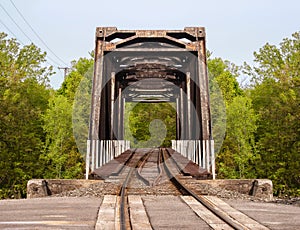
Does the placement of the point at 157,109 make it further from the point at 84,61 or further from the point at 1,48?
the point at 1,48

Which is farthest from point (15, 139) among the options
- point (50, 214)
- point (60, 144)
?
point (50, 214)

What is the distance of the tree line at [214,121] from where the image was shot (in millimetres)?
27312

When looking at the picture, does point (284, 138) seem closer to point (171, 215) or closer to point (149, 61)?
point (149, 61)

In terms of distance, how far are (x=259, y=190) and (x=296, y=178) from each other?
65.6ft

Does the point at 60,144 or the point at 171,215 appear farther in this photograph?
the point at 60,144

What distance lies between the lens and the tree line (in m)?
27.3

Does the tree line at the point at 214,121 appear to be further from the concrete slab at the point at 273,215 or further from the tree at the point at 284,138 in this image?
the concrete slab at the point at 273,215

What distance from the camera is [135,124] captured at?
6253 centimetres

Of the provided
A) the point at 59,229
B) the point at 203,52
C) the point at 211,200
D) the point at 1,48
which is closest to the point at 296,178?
the point at 203,52

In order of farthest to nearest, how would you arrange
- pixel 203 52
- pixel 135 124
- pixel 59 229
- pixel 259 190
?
pixel 135 124, pixel 203 52, pixel 259 190, pixel 59 229

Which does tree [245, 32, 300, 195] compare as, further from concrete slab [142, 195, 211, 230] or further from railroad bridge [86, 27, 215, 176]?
concrete slab [142, 195, 211, 230]

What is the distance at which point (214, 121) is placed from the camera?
4294 centimetres

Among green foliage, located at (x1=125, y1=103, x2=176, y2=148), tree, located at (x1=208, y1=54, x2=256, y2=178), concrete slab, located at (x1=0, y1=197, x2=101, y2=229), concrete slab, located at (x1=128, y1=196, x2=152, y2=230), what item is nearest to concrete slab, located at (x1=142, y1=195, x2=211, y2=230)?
concrete slab, located at (x1=128, y1=196, x2=152, y2=230)

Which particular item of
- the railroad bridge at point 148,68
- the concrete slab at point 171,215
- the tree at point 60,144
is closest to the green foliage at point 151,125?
the tree at point 60,144
